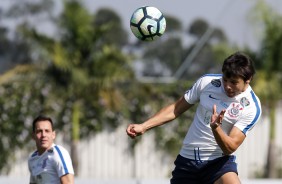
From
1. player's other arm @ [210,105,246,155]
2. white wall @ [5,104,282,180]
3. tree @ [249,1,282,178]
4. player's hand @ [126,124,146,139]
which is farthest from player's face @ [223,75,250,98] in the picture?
white wall @ [5,104,282,180]

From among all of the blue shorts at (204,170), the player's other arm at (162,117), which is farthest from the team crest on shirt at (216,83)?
the blue shorts at (204,170)

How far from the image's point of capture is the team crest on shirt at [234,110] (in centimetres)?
682

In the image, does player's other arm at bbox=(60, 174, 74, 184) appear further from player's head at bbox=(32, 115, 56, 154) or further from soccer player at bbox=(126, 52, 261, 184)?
soccer player at bbox=(126, 52, 261, 184)

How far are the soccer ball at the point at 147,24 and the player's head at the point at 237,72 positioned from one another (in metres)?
1.44

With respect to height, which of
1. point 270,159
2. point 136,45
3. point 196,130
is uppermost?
point 136,45

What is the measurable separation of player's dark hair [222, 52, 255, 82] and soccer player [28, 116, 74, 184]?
2.12 m

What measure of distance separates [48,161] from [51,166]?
65 mm

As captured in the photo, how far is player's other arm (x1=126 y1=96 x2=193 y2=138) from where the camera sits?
662cm

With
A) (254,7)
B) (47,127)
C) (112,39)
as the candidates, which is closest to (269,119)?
(254,7)

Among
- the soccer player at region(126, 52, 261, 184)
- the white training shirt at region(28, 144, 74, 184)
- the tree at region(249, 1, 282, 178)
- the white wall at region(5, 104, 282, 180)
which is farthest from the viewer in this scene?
the white wall at region(5, 104, 282, 180)

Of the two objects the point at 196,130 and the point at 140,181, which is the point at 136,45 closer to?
the point at 140,181

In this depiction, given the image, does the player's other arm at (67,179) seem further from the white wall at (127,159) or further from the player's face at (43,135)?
the white wall at (127,159)

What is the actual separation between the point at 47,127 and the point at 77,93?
35.0ft

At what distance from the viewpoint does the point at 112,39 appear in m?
21.0
